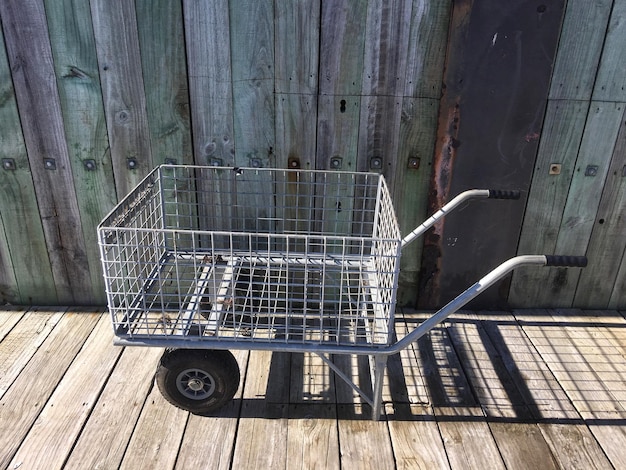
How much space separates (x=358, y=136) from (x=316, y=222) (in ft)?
1.89

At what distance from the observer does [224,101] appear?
2.70 metres

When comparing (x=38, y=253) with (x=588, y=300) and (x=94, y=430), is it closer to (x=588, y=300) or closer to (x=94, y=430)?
(x=94, y=430)

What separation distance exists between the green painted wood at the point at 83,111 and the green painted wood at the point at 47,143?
4 centimetres

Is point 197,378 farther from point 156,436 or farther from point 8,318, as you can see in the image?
point 8,318

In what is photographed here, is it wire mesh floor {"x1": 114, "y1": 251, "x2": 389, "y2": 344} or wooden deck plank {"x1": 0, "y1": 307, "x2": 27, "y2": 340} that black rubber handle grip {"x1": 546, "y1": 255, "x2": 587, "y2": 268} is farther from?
wooden deck plank {"x1": 0, "y1": 307, "x2": 27, "y2": 340}

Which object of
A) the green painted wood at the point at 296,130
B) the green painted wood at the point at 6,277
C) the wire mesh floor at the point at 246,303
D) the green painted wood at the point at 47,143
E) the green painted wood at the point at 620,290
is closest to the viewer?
the wire mesh floor at the point at 246,303

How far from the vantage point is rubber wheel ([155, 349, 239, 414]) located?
2.15 meters

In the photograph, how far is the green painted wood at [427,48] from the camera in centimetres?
255

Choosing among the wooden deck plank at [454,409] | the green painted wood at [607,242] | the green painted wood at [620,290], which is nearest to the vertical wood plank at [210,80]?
the wooden deck plank at [454,409]

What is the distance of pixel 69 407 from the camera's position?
235 cm

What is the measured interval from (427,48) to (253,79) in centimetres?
96

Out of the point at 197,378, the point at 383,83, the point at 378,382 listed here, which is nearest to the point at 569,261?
the point at 378,382

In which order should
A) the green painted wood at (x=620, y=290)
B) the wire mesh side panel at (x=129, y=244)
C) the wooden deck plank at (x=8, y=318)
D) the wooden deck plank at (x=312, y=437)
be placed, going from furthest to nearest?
the green painted wood at (x=620, y=290) → the wooden deck plank at (x=8, y=318) → the wooden deck plank at (x=312, y=437) → the wire mesh side panel at (x=129, y=244)

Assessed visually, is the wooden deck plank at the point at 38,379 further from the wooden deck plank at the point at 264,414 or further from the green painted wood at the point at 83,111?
the wooden deck plank at the point at 264,414
